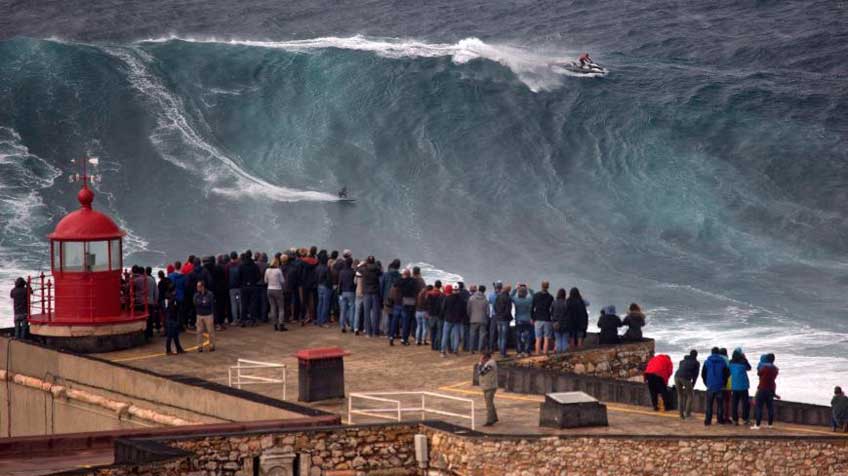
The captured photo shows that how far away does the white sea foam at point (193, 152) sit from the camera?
58.6 m

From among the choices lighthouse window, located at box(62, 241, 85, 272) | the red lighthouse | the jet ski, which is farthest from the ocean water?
lighthouse window, located at box(62, 241, 85, 272)

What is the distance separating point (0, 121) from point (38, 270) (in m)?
13.2

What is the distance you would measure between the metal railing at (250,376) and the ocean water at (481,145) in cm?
1503

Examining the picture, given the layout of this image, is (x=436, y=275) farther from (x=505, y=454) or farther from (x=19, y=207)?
(x=505, y=454)

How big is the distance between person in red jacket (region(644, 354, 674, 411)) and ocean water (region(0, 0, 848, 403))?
616 inches

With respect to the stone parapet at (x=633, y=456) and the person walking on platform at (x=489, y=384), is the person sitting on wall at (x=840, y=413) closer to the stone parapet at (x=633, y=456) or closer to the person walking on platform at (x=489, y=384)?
the stone parapet at (x=633, y=456)

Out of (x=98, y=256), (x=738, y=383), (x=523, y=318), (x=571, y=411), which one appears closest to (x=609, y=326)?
(x=523, y=318)

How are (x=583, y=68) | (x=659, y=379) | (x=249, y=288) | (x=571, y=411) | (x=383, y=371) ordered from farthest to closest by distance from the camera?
(x=583, y=68)
(x=249, y=288)
(x=383, y=371)
(x=659, y=379)
(x=571, y=411)

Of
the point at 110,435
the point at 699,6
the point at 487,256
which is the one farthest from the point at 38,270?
the point at 699,6

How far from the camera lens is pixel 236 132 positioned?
6406 centimetres

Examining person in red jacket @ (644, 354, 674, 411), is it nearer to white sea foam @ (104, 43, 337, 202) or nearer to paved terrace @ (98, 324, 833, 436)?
paved terrace @ (98, 324, 833, 436)

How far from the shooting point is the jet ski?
69062mm

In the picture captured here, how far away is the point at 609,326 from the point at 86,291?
912cm

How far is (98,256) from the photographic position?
32312 mm
